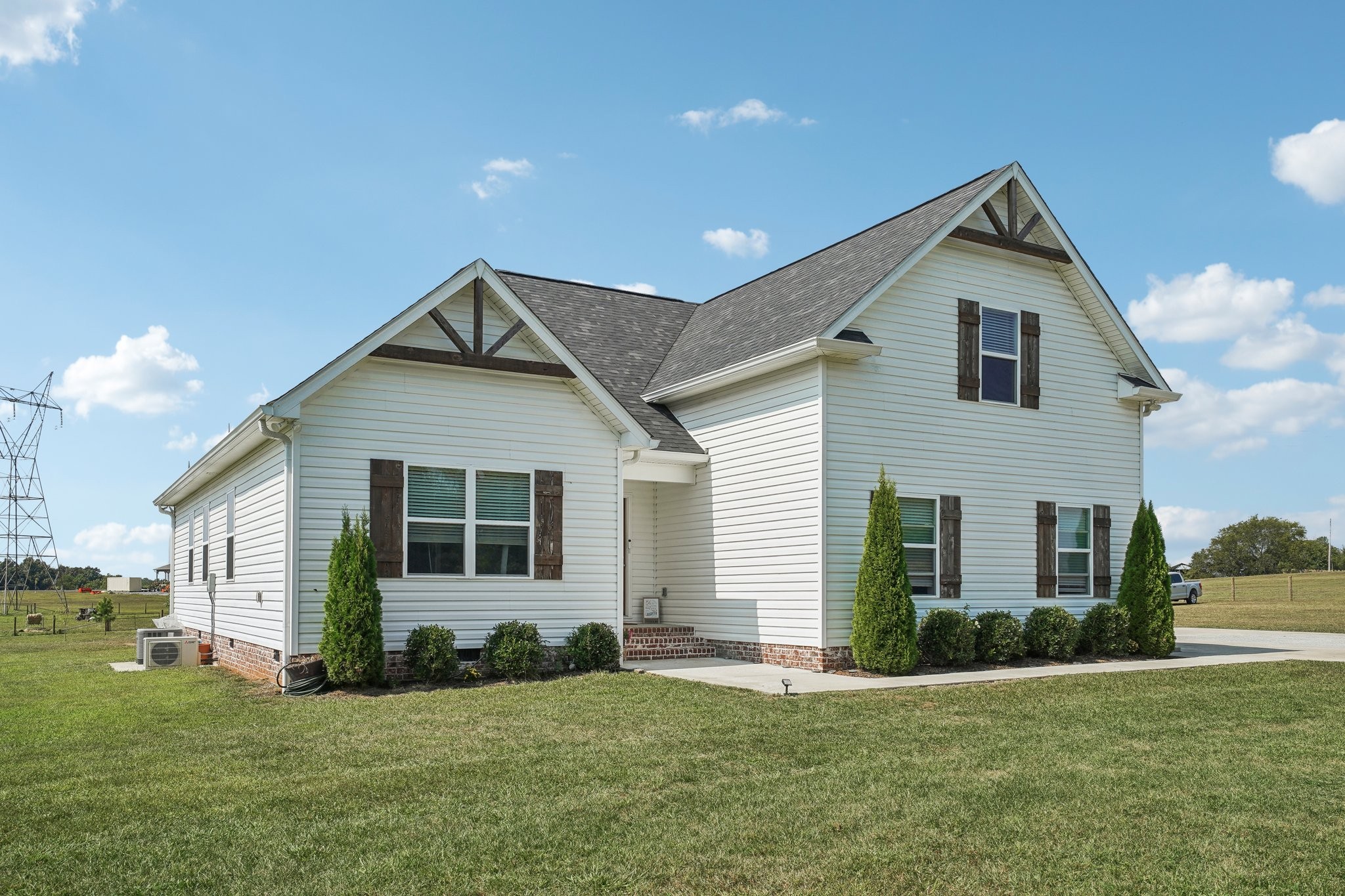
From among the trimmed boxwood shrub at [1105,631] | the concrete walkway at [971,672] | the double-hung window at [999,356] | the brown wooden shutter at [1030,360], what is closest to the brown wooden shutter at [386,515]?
the concrete walkway at [971,672]

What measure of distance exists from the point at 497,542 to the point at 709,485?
4171mm

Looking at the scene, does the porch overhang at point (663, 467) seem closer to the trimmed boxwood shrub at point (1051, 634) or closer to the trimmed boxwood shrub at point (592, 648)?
the trimmed boxwood shrub at point (592, 648)

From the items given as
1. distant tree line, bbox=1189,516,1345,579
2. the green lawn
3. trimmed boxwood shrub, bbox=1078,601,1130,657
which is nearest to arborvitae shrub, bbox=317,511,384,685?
the green lawn

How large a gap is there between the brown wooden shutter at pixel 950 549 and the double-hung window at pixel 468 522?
6.27 metres

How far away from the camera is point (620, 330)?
68.3 ft

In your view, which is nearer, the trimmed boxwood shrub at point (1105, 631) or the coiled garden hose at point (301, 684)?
the coiled garden hose at point (301, 684)

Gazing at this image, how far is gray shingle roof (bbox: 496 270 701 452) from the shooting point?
17844 mm

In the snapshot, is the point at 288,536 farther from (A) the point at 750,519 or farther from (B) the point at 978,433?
(B) the point at 978,433

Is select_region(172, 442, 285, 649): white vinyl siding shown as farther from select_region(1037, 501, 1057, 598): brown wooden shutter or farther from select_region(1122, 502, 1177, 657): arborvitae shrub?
select_region(1122, 502, 1177, 657): arborvitae shrub

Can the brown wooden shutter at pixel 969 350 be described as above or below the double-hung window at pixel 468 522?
above

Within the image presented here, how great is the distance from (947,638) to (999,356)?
16.3ft

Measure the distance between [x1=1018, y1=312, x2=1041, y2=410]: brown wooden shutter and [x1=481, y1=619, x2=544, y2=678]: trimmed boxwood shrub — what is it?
8989 millimetres

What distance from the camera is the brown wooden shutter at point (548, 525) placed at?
14484 millimetres

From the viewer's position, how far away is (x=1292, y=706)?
1143 centimetres
